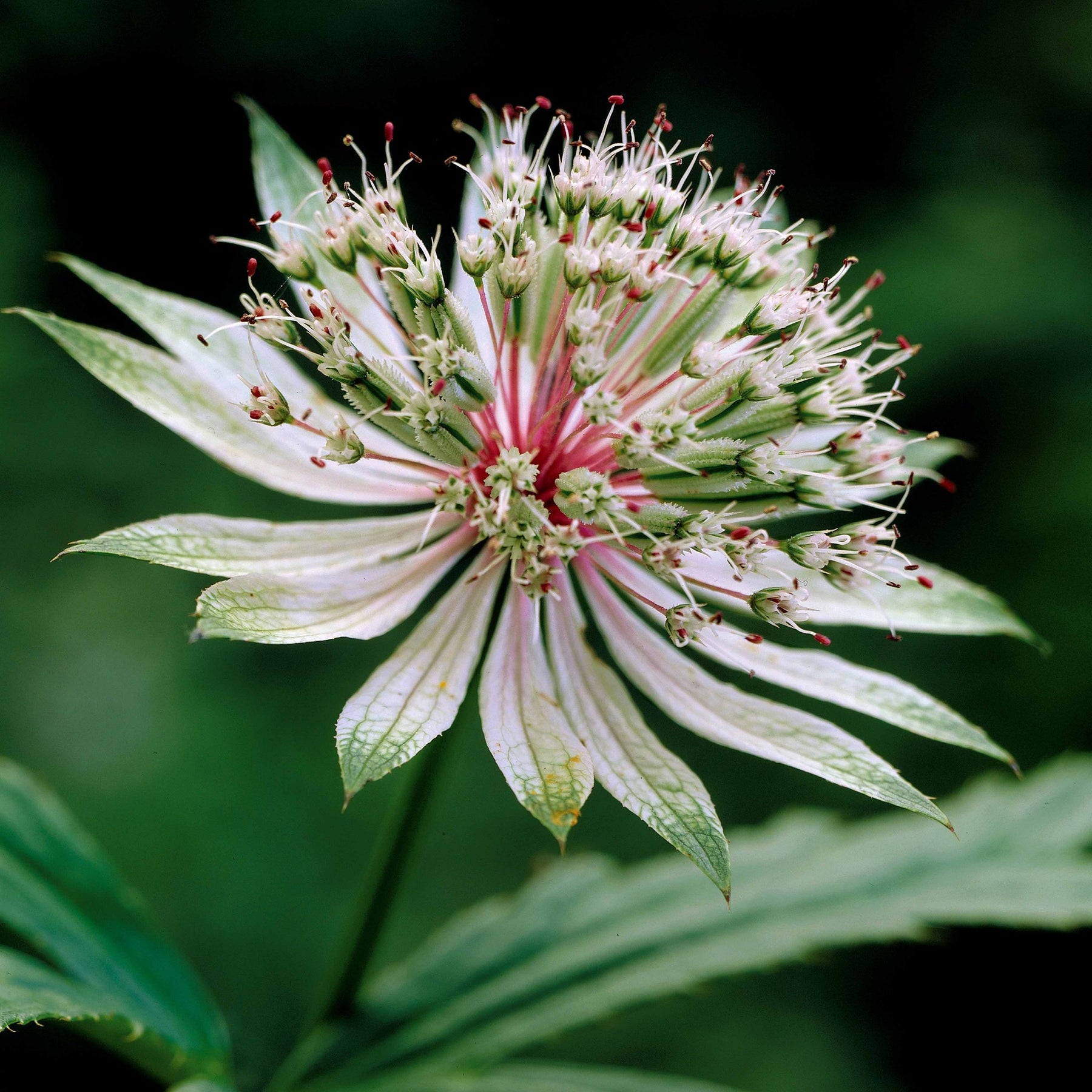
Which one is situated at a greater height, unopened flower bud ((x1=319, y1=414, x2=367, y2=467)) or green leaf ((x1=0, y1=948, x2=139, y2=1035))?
unopened flower bud ((x1=319, y1=414, x2=367, y2=467))

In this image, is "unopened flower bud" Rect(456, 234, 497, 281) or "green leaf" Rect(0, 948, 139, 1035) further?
"unopened flower bud" Rect(456, 234, 497, 281)

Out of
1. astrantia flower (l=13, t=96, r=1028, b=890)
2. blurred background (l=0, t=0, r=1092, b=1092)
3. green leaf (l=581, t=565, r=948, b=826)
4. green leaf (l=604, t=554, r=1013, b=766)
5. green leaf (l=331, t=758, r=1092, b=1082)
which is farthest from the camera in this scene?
blurred background (l=0, t=0, r=1092, b=1092)

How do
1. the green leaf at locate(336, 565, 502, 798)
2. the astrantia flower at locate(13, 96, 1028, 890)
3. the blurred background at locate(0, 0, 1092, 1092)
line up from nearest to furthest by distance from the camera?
the green leaf at locate(336, 565, 502, 798) → the astrantia flower at locate(13, 96, 1028, 890) → the blurred background at locate(0, 0, 1092, 1092)

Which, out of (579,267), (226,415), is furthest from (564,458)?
(226,415)

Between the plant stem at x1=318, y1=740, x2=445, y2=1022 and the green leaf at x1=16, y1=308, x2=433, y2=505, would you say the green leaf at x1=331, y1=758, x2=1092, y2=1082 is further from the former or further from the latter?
the green leaf at x1=16, y1=308, x2=433, y2=505

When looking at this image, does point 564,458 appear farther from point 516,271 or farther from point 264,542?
point 264,542

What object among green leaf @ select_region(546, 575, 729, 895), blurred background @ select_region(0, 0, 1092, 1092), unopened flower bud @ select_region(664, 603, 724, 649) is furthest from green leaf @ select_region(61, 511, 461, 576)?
blurred background @ select_region(0, 0, 1092, 1092)

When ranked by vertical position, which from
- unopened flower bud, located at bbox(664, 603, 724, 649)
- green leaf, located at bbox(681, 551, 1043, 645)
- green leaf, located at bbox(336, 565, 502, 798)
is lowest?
green leaf, located at bbox(336, 565, 502, 798)
